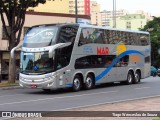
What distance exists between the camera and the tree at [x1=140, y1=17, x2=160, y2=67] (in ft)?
239

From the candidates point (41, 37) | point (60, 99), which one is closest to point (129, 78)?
point (41, 37)

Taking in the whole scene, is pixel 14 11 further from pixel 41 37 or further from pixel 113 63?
pixel 113 63

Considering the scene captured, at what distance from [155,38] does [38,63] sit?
176 feet

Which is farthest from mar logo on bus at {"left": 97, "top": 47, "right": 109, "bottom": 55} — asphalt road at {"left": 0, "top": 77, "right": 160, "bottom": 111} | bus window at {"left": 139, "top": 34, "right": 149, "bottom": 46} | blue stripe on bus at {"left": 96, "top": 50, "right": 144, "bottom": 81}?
bus window at {"left": 139, "top": 34, "right": 149, "bottom": 46}

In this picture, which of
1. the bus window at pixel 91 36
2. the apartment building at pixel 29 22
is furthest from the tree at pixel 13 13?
the apartment building at pixel 29 22

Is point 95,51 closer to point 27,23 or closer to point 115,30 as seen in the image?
point 115,30

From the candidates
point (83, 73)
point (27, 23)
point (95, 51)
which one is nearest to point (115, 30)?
point (95, 51)

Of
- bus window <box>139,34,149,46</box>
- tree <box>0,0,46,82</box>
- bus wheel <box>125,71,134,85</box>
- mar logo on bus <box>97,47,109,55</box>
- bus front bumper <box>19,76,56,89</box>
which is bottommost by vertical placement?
bus wheel <box>125,71,134,85</box>

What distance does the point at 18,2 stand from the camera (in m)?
28.6

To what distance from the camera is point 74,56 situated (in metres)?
22.8

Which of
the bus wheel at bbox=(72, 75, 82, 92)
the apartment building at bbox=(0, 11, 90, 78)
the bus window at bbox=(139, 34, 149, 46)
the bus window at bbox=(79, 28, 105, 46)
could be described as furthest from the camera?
the apartment building at bbox=(0, 11, 90, 78)

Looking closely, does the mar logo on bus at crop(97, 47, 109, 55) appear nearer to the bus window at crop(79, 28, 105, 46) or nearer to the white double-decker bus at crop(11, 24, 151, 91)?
the white double-decker bus at crop(11, 24, 151, 91)

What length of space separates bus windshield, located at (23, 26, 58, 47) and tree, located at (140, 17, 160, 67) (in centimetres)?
5222

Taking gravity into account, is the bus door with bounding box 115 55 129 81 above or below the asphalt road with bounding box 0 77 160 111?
above
